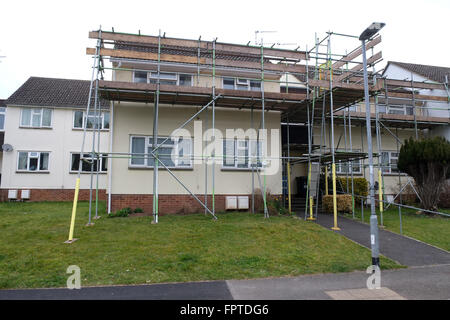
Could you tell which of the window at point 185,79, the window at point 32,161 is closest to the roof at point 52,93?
the window at point 32,161

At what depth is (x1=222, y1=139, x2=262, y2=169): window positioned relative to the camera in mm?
12867

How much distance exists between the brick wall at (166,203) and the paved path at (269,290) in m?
6.76

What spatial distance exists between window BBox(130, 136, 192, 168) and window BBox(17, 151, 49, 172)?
33.0ft

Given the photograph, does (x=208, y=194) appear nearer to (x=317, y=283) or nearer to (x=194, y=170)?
(x=194, y=170)

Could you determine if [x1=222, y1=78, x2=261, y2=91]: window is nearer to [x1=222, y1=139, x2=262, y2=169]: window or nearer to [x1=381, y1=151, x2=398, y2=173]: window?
[x1=222, y1=139, x2=262, y2=169]: window

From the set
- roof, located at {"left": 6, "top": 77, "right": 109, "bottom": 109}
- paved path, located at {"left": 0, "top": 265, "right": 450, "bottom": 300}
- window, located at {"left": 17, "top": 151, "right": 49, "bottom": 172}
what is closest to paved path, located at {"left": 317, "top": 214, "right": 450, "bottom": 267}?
paved path, located at {"left": 0, "top": 265, "right": 450, "bottom": 300}

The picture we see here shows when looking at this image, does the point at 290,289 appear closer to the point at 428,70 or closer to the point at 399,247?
the point at 399,247

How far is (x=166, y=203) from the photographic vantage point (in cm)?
1202

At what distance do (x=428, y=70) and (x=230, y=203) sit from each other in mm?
18209

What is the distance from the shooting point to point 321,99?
460 inches

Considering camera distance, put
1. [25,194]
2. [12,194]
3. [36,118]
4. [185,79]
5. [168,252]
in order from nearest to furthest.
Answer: [168,252], [185,79], [12,194], [25,194], [36,118]

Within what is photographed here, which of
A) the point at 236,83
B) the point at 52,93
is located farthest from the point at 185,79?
the point at 52,93

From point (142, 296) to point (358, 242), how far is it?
19.6ft
